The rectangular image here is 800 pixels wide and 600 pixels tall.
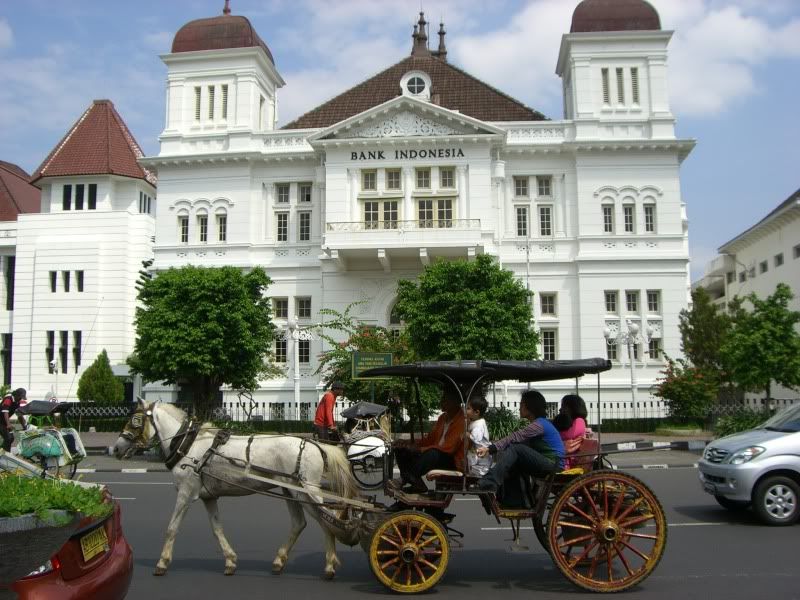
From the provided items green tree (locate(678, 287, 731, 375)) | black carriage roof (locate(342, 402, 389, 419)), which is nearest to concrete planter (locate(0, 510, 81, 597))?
black carriage roof (locate(342, 402, 389, 419))

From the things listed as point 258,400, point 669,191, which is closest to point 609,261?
point 669,191

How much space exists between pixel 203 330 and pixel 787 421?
68.8 feet

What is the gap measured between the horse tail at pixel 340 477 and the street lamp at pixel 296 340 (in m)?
22.8

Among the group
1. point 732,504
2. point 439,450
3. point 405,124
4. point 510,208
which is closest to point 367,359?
point 732,504

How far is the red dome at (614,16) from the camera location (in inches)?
1417

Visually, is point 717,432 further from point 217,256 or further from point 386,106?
point 217,256

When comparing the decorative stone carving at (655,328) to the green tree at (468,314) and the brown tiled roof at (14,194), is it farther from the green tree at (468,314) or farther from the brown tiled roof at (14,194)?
the brown tiled roof at (14,194)

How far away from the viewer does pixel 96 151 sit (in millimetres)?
43969

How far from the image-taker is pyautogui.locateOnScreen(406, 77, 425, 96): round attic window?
36469 mm

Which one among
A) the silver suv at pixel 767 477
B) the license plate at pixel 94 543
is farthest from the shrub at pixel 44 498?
the silver suv at pixel 767 477

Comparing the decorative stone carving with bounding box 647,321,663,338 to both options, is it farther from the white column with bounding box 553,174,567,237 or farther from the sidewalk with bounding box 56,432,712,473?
the sidewalk with bounding box 56,432,712,473

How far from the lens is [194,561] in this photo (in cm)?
856

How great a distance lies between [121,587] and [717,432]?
19685mm

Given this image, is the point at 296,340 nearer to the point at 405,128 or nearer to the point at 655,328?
the point at 405,128
